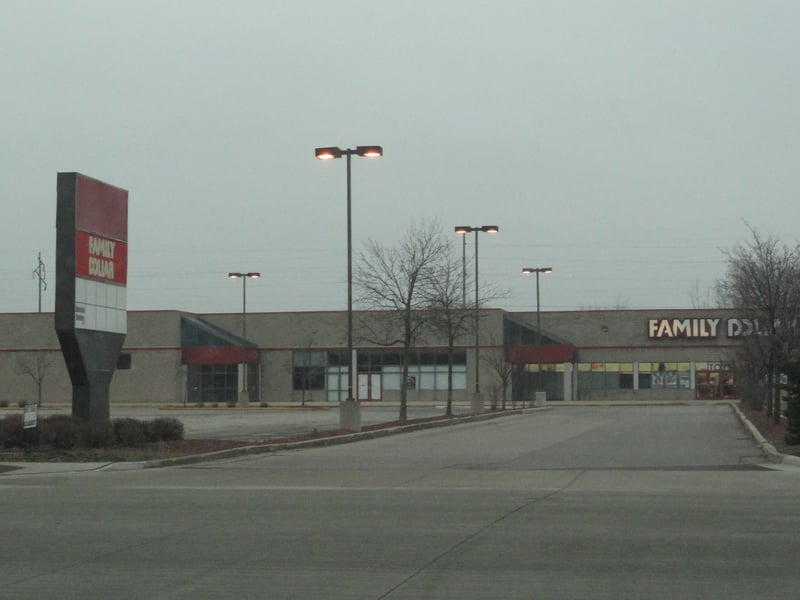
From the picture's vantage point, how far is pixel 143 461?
21.5 metres

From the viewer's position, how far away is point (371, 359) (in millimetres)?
74688

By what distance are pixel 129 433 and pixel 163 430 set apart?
1634 millimetres

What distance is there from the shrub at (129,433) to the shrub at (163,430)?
0.42 m

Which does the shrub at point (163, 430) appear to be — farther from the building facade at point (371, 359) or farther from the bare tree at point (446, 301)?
the building facade at point (371, 359)

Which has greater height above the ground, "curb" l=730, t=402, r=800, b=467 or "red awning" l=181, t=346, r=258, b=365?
"red awning" l=181, t=346, r=258, b=365

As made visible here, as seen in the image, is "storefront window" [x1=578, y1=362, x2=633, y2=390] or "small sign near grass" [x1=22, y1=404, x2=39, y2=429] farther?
"storefront window" [x1=578, y1=362, x2=633, y2=390]

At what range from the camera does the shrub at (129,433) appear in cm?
2514

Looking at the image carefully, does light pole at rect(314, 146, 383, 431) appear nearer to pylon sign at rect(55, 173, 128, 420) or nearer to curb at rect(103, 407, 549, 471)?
curb at rect(103, 407, 549, 471)

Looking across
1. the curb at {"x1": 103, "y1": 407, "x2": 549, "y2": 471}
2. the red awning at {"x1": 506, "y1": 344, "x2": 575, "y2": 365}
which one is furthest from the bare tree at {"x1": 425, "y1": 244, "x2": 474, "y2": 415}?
the red awning at {"x1": 506, "y1": 344, "x2": 575, "y2": 365}

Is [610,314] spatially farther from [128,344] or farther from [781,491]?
[781,491]

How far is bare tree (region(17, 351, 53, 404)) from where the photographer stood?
230ft

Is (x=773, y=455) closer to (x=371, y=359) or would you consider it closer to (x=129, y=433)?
(x=129, y=433)

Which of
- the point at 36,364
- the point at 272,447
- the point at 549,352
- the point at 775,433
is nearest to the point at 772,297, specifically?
the point at 775,433

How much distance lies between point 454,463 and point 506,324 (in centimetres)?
5349
